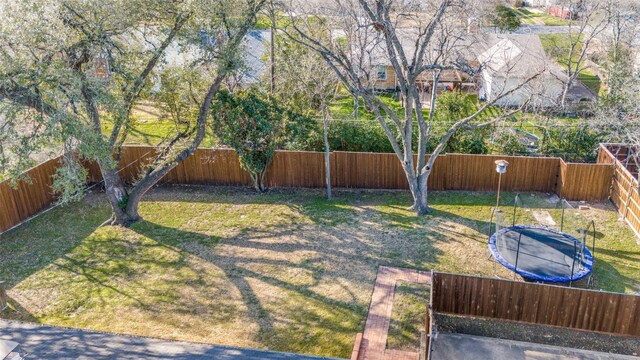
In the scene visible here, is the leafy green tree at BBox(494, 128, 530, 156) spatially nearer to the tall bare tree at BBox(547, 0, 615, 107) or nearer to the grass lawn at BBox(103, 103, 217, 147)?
the tall bare tree at BBox(547, 0, 615, 107)

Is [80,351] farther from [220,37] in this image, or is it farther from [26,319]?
[220,37]

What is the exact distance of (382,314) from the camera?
11.9 m

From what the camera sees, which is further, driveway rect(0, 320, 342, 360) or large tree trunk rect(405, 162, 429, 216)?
large tree trunk rect(405, 162, 429, 216)

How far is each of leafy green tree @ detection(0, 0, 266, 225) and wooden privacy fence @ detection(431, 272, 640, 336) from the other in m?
8.87

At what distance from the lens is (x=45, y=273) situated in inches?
549

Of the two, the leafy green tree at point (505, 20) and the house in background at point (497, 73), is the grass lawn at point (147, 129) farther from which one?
the leafy green tree at point (505, 20)

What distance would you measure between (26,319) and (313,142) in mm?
10920

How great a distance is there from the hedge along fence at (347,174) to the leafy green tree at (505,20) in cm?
2375

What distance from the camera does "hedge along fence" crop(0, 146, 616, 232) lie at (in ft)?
55.6

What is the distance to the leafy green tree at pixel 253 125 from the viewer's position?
56.6 ft

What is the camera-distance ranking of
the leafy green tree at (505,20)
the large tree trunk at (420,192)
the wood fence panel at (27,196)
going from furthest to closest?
the leafy green tree at (505,20) < the large tree trunk at (420,192) < the wood fence panel at (27,196)

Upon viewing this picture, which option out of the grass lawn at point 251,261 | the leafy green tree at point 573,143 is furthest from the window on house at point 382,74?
the grass lawn at point 251,261

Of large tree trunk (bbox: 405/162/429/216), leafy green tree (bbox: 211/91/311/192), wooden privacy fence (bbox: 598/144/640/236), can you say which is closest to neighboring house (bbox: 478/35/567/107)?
wooden privacy fence (bbox: 598/144/640/236)

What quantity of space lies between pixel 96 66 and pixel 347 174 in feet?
29.7
